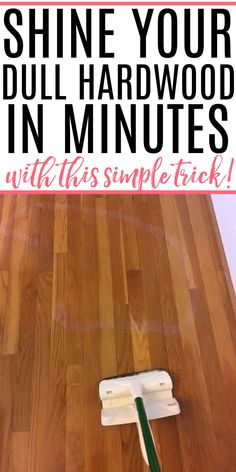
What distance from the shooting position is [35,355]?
1.12 meters

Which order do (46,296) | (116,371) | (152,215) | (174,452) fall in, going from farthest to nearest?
(152,215) → (46,296) → (116,371) → (174,452)

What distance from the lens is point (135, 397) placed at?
3.17 ft

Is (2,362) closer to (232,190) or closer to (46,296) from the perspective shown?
(46,296)

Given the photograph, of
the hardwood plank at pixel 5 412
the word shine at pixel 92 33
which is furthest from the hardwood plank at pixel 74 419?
the word shine at pixel 92 33

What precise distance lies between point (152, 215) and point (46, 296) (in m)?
0.44

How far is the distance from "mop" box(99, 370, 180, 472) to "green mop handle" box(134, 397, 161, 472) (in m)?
0.04

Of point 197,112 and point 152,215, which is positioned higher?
point 197,112

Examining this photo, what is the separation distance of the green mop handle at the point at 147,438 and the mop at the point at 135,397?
0.14ft

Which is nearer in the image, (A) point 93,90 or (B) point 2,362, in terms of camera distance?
(B) point 2,362

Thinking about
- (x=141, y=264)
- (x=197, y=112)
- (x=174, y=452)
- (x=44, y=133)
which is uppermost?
(x=197, y=112)

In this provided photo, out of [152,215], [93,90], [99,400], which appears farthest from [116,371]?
[93,90]

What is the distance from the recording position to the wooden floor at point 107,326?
0.97 meters

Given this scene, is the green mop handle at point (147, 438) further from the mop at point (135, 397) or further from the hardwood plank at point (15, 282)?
the hardwood plank at point (15, 282)

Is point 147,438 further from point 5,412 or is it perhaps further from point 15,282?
point 15,282
